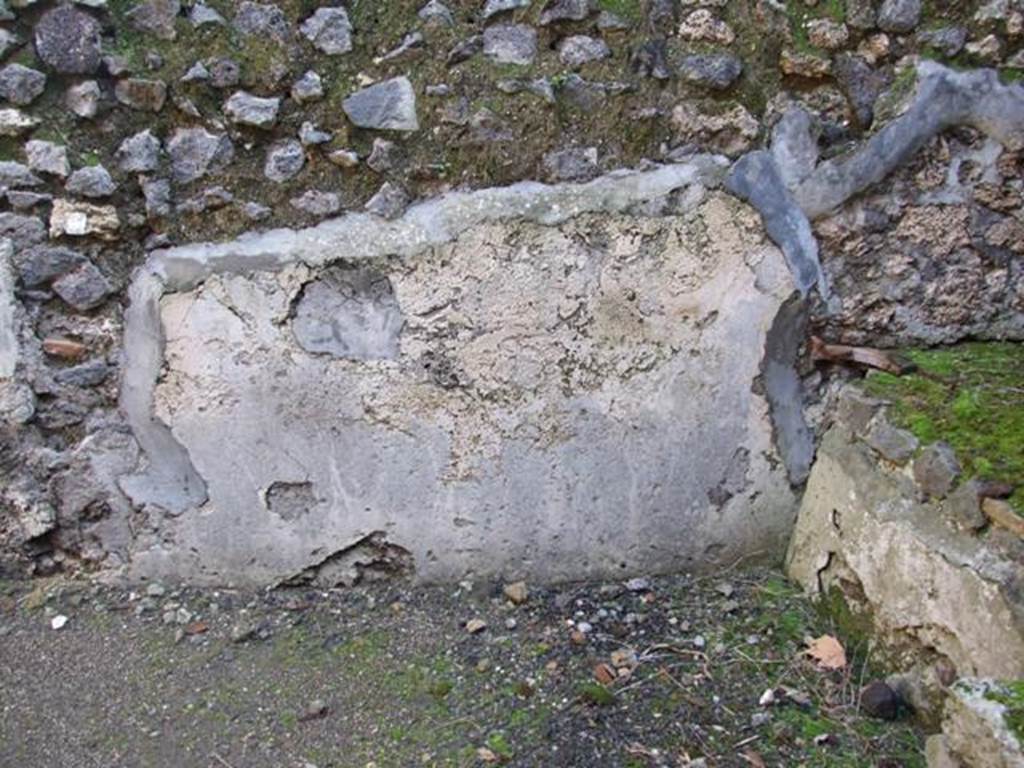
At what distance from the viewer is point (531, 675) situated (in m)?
2.21

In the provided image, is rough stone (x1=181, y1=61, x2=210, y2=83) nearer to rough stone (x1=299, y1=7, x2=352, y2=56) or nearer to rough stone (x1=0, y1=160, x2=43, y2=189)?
rough stone (x1=299, y1=7, x2=352, y2=56)

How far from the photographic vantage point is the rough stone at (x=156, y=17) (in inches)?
91.4

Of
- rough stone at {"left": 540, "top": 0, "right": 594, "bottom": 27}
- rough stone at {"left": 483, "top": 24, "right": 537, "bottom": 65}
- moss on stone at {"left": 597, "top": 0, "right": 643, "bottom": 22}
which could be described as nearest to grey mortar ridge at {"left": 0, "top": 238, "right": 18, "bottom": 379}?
rough stone at {"left": 483, "top": 24, "right": 537, "bottom": 65}

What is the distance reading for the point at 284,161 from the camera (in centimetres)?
236

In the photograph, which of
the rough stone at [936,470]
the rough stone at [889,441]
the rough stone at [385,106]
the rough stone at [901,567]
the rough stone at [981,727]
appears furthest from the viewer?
the rough stone at [385,106]

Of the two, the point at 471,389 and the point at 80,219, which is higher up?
the point at 80,219

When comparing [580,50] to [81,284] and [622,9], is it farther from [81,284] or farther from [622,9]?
[81,284]

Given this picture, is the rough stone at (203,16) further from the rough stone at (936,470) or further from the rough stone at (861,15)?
the rough stone at (936,470)

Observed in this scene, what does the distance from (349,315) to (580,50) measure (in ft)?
2.66

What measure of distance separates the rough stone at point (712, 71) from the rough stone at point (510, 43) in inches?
14.2

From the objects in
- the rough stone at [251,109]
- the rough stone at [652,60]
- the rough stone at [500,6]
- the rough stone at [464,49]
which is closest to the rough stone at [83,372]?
the rough stone at [251,109]

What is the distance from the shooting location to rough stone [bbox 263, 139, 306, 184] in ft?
7.75

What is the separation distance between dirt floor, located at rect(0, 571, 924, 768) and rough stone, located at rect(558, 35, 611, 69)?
1.25m

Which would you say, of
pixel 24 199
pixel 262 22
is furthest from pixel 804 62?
pixel 24 199
